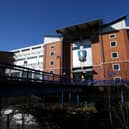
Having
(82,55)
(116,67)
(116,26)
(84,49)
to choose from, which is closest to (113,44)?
(116,26)

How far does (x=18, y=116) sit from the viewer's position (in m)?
22.1

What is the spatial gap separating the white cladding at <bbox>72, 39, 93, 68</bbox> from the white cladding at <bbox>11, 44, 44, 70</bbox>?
34.3 feet

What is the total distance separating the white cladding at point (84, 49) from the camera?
157ft

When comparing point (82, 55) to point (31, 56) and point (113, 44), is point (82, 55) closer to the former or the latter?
point (113, 44)

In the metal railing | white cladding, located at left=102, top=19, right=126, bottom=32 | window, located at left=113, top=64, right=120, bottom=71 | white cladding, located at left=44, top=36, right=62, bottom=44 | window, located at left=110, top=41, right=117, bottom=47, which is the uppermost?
white cladding, located at left=102, top=19, right=126, bottom=32

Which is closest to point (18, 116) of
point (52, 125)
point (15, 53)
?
point (52, 125)

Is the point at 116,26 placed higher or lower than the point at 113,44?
higher

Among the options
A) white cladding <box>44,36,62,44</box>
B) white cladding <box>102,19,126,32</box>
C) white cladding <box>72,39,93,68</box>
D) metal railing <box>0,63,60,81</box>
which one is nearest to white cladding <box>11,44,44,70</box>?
white cladding <box>44,36,62,44</box>

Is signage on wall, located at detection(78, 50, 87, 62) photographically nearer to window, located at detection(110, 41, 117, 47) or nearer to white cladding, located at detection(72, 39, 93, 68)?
white cladding, located at detection(72, 39, 93, 68)

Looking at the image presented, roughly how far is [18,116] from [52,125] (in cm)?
565

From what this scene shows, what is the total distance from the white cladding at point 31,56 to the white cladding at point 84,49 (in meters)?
10.5

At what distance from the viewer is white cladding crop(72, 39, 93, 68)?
47.8 meters

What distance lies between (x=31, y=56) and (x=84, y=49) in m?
17.8

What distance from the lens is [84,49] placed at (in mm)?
49031
